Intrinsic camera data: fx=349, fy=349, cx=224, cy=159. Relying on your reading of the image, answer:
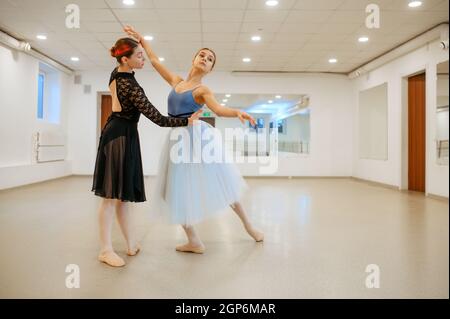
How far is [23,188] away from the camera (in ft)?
21.6

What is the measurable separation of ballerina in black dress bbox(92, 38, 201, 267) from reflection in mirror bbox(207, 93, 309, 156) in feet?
25.0

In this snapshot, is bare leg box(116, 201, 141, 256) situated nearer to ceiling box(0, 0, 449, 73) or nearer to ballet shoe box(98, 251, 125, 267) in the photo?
ballet shoe box(98, 251, 125, 267)

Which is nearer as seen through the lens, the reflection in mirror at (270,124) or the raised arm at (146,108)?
the raised arm at (146,108)

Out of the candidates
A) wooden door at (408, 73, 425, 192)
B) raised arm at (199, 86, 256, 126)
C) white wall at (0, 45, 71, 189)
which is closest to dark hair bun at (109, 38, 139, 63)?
raised arm at (199, 86, 256, 126)

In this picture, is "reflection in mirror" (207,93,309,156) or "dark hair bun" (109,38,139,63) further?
"reflection in mirror" (207,93,309,156)

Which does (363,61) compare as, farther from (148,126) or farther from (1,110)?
(1,110)

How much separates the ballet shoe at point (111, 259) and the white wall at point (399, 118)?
214 inches

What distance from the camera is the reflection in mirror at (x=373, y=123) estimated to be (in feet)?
27.2

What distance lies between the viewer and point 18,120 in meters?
6.98

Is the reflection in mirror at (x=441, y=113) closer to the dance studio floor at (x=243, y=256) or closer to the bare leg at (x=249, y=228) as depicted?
the dance studio floor at (x=243, y=256)

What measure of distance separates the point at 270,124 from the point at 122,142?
8.64 meters

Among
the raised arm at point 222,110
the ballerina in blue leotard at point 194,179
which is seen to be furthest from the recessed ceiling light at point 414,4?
the raised arm at point 222,110

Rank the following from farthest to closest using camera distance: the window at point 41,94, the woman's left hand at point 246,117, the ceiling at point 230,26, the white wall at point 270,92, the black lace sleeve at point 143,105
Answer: the white wall at point 270,92 → the window at point 41,94 → the ceiling at point 230,26 → the black lace sleeve at point 143,105 → the woman's left hand at point 246,117

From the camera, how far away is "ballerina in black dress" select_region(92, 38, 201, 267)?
2.13 m
